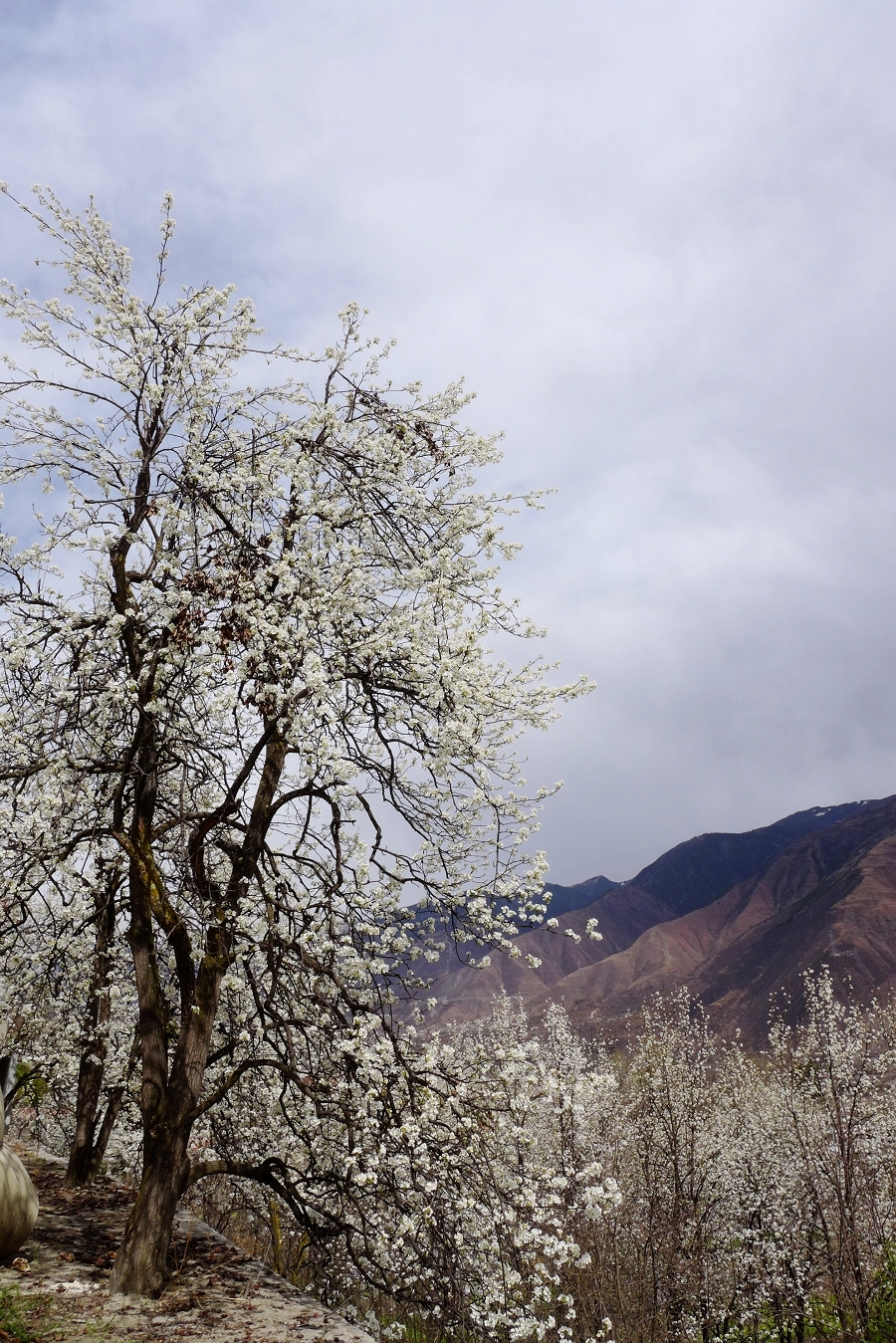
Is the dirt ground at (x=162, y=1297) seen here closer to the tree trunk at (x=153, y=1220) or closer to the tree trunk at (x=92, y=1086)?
the tree trunk at (x=153, y=1220)

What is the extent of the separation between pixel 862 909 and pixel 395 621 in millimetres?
140109

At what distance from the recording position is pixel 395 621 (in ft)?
25.3

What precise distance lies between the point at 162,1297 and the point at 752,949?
149 metres

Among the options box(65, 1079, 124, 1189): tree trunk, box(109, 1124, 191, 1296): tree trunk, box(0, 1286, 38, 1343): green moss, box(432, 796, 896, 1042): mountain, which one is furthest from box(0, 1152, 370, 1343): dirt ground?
box(432, 796, 896, 1042): mountain

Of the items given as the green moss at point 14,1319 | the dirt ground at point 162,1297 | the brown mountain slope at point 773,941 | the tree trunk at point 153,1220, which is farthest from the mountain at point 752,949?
the green moss at point 14,1319

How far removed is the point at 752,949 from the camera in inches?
5497

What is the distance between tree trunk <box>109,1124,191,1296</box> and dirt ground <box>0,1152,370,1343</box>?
0.19m

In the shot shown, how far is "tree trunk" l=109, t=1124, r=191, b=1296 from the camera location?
7.73 m

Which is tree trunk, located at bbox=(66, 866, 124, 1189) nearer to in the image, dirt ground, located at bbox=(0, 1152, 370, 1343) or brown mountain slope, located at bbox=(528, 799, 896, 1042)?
dirt ground, located at bbox=(0, 1152, 370, 1343)

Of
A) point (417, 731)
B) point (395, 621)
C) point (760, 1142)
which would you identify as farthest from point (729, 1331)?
point (395, 621)

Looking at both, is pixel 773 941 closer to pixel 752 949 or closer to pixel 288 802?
pixel 752 949

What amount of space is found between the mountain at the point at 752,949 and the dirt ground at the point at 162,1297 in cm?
8637

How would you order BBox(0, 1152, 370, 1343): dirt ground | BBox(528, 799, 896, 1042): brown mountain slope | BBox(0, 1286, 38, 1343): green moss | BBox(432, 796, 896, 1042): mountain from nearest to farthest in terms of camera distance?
1. BBox(0, 1286, 38, 1343): green moss
2. BBox(0, 1152, 370, 1343): dirt ground
3. BBox(432, 796, 896, 1042): mountain
4. BBox(528, 799, 896, 1042): brown mountain slope

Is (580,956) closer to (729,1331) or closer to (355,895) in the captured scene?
(729,1331)
